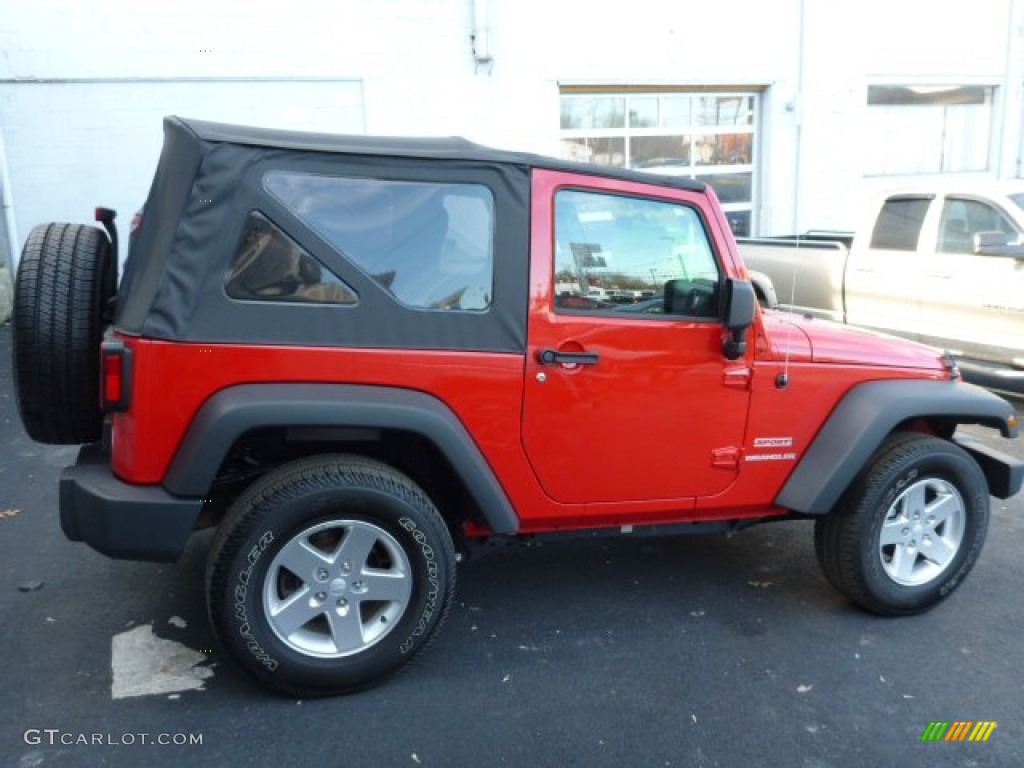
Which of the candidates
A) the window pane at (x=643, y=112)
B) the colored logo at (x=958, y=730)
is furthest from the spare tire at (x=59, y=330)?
the window pane at (x=643, y=112)

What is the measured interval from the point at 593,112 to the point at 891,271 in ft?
17.9

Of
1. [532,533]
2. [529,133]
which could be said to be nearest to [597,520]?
[532,533]

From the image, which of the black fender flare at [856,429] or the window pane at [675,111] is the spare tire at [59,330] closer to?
the black fender flare at [856,429]

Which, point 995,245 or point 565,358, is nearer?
point 565,358

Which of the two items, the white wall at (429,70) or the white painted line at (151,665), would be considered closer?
the white painted line at (151,665)

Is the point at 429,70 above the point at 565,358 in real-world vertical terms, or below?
above

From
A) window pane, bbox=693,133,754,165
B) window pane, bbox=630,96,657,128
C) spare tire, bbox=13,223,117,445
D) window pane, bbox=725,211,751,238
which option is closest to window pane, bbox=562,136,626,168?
window pane, bbox=630,96,657,128

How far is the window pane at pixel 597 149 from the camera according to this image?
12.0 meters

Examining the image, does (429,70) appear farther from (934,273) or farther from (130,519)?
(130,519)

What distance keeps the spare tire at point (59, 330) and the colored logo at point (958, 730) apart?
10.4ft

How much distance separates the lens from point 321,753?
288cm

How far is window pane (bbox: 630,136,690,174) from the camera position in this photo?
12336 mm

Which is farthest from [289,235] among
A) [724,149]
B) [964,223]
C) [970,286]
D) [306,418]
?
[724,149]

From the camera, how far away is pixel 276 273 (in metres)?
3.04
